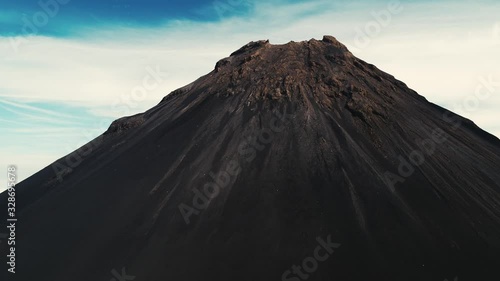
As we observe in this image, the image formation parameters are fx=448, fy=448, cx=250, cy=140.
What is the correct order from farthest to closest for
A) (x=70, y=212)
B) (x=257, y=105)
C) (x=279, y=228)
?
(x=257, y=105), (x=70, y=212), (x=279, y=228)

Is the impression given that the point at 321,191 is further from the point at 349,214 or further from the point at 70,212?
the point at 70,212

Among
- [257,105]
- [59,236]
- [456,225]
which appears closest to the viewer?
[456,225]

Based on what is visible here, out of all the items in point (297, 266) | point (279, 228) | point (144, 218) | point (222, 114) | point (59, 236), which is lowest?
point (297, 266)

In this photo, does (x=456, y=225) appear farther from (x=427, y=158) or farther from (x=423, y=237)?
(x=427, y=158)

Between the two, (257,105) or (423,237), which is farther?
(257,105)

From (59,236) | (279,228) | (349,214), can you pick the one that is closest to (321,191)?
(349,214)

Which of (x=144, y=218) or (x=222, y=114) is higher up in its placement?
(x=222, y=114)
